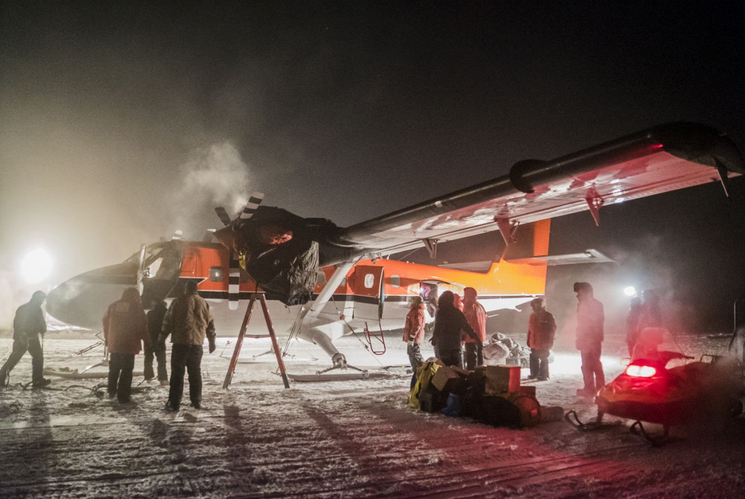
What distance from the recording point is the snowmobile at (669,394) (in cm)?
494

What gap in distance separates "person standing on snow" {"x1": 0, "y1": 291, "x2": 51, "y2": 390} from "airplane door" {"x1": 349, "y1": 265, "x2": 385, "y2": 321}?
7.02m

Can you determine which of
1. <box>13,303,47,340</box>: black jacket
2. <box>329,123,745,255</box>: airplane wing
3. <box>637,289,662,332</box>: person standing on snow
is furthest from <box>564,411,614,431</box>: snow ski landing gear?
<box>13,303,47,340</box>: black jacket

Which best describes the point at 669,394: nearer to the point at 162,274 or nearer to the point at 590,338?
the point at 590,338

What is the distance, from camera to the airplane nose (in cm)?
1030

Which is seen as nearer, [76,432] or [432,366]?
[76,432]

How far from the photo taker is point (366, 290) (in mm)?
12156

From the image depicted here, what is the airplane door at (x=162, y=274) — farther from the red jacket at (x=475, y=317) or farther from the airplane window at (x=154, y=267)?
the red jacket at (x=475, y=317)

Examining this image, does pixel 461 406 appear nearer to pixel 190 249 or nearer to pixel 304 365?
pixel 304 365

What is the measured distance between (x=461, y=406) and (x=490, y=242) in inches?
1260

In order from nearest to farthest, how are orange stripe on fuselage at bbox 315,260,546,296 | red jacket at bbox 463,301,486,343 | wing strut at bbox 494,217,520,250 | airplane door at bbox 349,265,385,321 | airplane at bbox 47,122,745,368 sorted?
airplane at bbox 47,122,745,368 → wing strut at bbox 494,217,520,250 → red jacket at bbox 463,301,486,343 → airplane door at bbox 349,265,385,321 → orange stripe on fuselage at bbox 315,260,546,296

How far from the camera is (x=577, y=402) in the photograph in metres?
7.46

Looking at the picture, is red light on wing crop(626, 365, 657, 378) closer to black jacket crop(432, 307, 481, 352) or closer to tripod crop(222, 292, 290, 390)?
black jacket crop(432, 307, 481, 352)

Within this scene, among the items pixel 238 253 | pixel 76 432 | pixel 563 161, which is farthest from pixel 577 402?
pixel 76 432

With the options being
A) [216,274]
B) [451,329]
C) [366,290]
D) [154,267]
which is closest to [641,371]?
[451,329]
